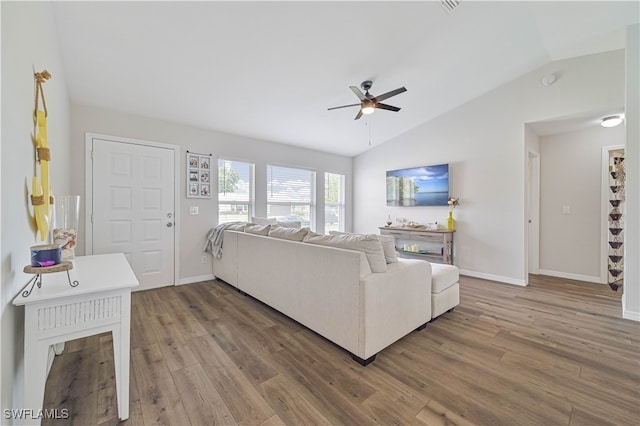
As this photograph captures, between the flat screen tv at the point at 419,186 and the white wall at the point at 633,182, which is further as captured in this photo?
the flat screen tv at the point at 419,186

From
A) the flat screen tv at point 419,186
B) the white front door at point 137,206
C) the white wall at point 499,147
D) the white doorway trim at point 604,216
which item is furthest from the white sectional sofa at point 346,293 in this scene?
the white doorway trim at point 604,216

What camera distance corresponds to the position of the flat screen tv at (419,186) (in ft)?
15.0

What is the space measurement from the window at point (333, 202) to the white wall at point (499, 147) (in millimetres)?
1766

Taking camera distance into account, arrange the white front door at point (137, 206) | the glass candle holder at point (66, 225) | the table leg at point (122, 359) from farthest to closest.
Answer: the white front door at point (137, 206)
the glass candle holder at point (66, 225)
the table leg at point (122, 359)

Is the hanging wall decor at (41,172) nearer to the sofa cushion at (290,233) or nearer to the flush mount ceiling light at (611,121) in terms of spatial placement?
the sofa cushion at (290,233)

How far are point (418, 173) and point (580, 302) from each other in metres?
2.86

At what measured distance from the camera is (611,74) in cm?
314

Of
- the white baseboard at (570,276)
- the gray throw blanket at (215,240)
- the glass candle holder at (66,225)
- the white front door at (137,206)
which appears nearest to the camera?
the glass candle holder at (66,225)

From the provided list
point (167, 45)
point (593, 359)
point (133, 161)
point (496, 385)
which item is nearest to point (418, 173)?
point (593, 359)

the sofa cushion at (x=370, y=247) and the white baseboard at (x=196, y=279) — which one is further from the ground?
the sofa cushion at (x=370, y=247)

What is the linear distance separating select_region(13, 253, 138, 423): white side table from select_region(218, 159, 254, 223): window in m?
2.80

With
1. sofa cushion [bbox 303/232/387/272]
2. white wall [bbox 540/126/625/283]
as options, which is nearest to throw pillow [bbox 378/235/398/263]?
sofa cushion [bbox 303/232/387/272]

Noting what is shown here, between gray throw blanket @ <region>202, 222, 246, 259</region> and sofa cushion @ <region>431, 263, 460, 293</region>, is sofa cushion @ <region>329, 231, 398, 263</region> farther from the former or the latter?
gray throw blanket @ <region>202, 222, 246, 259</region>

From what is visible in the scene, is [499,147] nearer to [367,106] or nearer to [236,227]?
[367,106]
